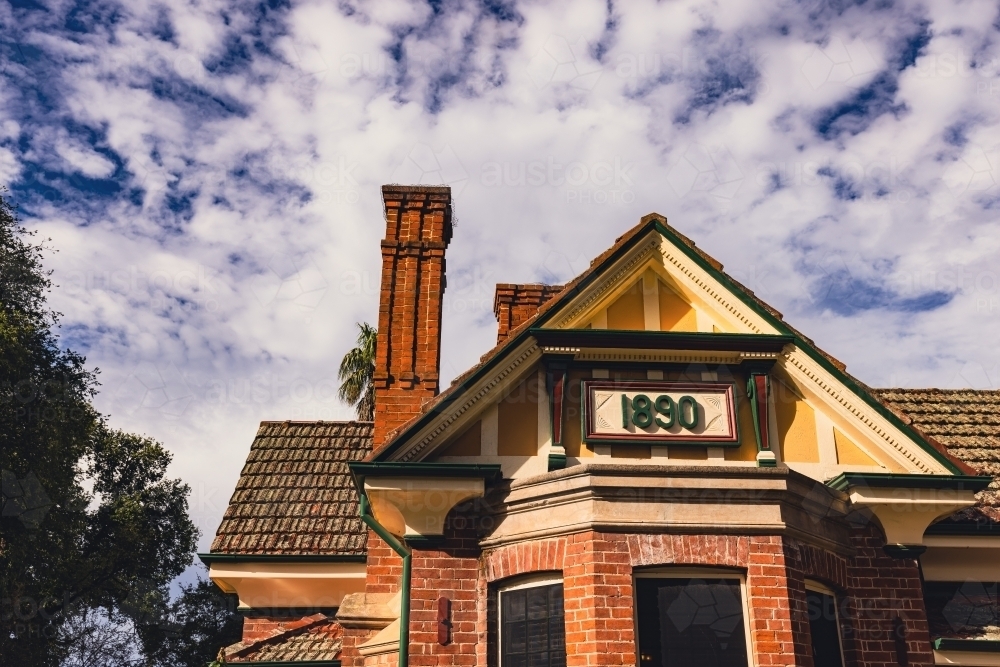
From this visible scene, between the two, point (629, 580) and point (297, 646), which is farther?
point (297, 646)

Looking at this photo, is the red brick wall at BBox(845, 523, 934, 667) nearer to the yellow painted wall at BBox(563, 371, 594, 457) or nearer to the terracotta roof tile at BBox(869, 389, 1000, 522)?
the terracotta roof tile at BBox(869, 389, 1000, 522)

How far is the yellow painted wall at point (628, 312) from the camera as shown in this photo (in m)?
9.85

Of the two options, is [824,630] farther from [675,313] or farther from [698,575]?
[675,313]

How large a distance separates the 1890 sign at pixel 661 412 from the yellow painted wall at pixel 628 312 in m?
0.80

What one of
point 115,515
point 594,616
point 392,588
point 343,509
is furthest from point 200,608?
point 594,616

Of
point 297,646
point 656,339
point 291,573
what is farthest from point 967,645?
point 291,573

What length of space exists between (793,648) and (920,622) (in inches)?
84.2

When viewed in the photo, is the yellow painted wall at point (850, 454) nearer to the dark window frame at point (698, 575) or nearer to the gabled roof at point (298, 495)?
the dark window frame at point (698, 575)

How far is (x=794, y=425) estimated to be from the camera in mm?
9469

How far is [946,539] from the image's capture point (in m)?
10.0

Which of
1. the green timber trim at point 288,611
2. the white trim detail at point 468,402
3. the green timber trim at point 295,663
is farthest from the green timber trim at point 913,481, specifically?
the green timber trim at point 288,611

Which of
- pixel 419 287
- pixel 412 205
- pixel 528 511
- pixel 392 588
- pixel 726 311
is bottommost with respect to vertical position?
pixel 392 588

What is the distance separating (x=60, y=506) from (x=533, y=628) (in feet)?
66.9

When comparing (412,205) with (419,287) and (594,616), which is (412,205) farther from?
(594,616)
